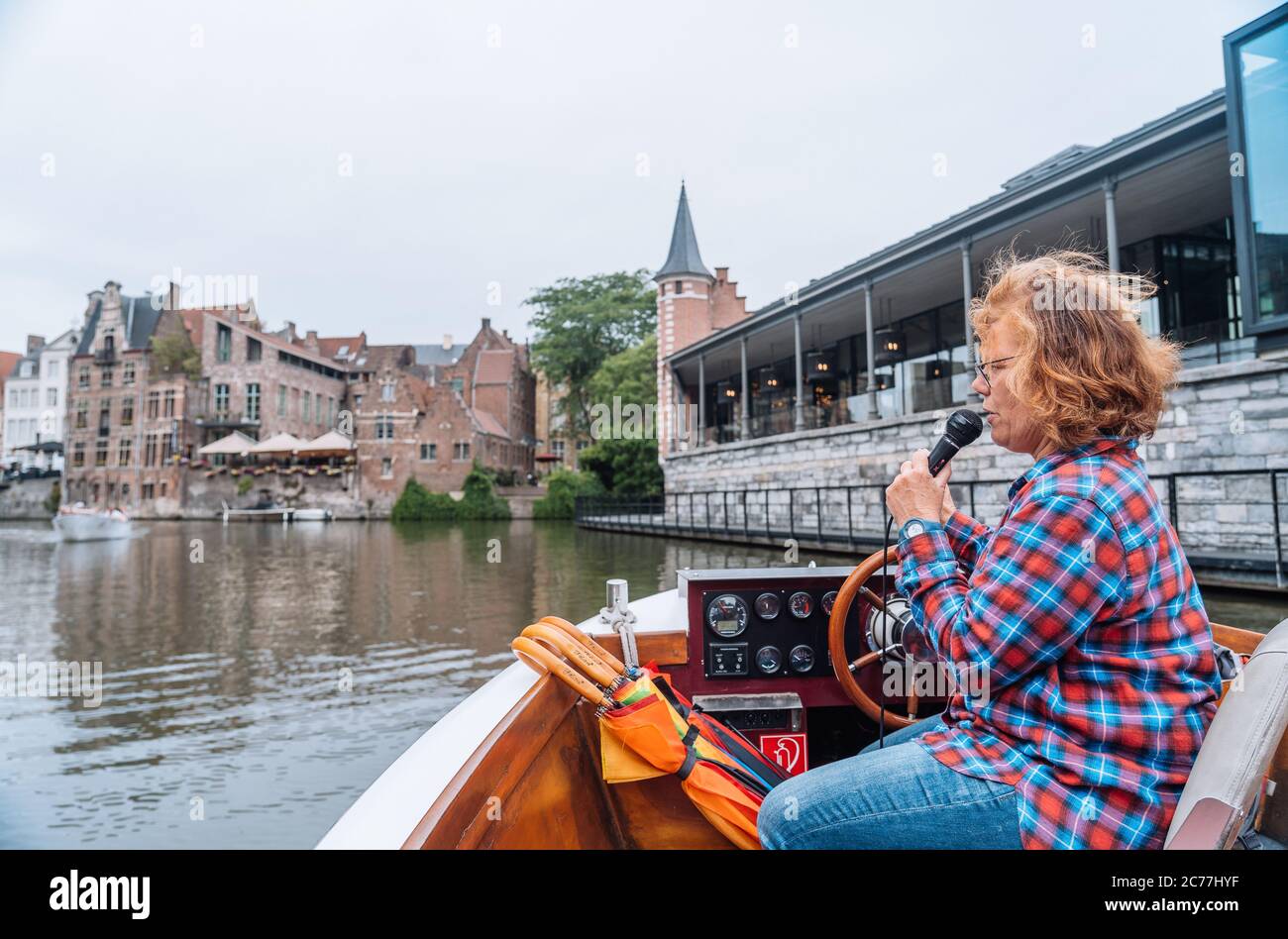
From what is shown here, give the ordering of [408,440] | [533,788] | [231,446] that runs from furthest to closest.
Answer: [231,446]
[408,440]
[533,788]

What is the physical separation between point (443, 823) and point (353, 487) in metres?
46.4

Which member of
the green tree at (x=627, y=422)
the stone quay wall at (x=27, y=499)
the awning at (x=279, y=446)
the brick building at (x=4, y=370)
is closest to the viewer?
the green tree at (x=627, y=422)

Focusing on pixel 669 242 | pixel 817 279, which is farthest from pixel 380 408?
pixel 817 279

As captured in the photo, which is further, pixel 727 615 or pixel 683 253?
pixel 683 253

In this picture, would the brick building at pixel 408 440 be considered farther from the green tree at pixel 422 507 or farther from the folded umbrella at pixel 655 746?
the folded umbrella at pixel 655 746

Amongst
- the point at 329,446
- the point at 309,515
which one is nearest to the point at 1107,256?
the point at 309,515

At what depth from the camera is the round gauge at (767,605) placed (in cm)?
275

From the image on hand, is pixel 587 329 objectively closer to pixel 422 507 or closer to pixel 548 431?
pixel 422 507

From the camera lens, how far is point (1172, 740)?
50.4 inches

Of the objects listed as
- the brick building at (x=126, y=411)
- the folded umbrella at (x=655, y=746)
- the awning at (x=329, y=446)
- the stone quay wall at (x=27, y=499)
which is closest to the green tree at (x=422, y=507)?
the awning at (x=329, y=446)

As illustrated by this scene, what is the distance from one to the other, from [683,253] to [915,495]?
30.0 meters

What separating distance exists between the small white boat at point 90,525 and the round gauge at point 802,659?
3056 cm

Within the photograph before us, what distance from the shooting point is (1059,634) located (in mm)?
1277

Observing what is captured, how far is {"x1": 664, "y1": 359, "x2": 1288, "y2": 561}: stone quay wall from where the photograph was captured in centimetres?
912
